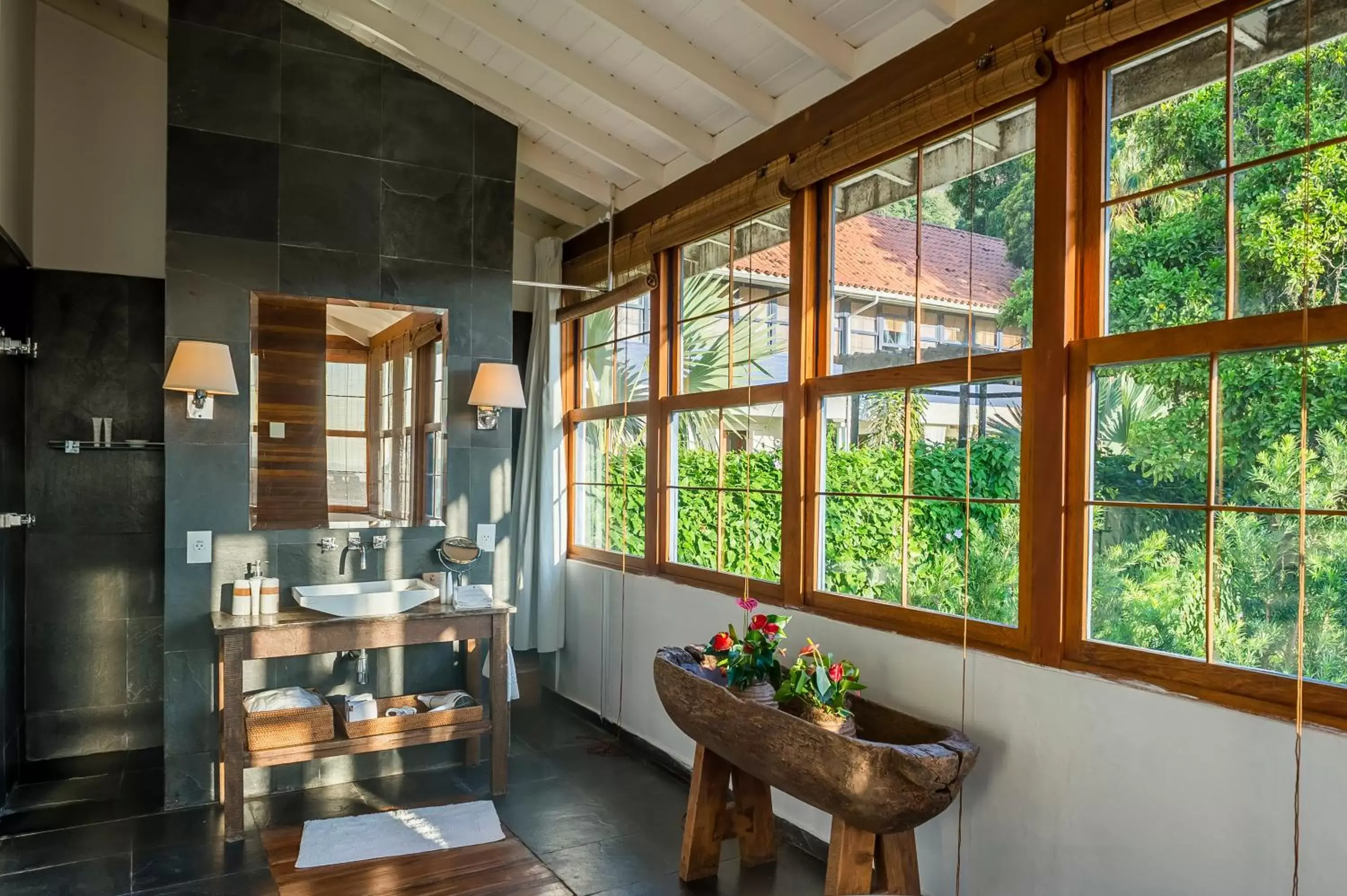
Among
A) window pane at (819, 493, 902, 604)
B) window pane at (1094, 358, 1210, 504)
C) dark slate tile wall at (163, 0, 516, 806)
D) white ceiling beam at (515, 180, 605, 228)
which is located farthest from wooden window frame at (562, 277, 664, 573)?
window pane at (1094, 358, 1210, 504)

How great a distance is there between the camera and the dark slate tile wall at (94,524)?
4270mm

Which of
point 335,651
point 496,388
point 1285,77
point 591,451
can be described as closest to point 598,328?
point 591,451

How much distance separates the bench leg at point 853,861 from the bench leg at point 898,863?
0.07m

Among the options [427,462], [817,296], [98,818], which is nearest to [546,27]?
[817,296]

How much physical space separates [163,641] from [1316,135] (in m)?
4.26

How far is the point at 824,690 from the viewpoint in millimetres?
2695

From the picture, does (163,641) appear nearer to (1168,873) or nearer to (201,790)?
(201,790)

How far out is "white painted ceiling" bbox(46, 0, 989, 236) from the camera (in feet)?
10.2

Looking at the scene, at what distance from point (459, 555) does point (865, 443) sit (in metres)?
2.02

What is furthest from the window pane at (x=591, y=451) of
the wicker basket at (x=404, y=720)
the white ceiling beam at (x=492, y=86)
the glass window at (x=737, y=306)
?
the wicker basket at (x=404, y=720)

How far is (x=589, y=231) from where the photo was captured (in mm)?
5242

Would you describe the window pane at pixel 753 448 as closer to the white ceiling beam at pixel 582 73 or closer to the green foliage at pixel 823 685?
the green foliage at pixel 823 685

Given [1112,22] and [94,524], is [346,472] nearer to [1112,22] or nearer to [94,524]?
[94,524]

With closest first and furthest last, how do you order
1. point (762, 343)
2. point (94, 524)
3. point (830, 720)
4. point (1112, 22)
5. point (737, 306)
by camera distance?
point (1112, 22), point (830, 720), point (762, 343), point (737, 306), point (94, 524)
